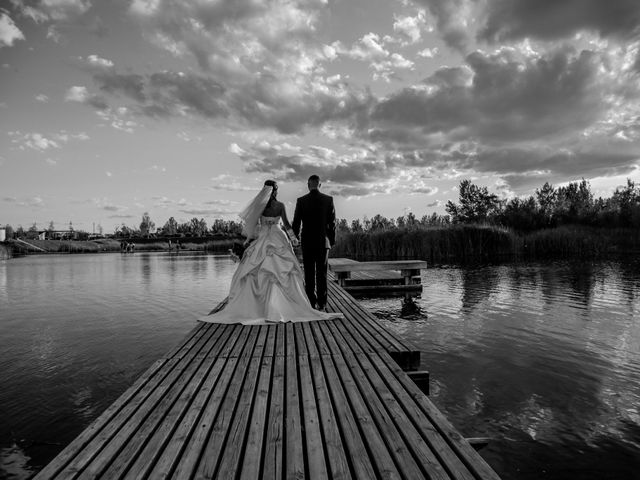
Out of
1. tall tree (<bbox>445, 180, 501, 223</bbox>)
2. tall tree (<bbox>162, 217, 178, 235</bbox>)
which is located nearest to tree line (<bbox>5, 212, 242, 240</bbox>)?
tall tree (<bbox>162, 217, 178, 235</bbox>)

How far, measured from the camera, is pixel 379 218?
49281 millimetres

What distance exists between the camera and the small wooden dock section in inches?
575

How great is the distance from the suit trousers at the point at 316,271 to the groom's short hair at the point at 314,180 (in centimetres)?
127

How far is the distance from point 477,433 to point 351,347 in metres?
1.69

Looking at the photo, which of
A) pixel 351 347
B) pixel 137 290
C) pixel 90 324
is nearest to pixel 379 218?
pixel 137 290

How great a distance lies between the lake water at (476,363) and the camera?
406cm

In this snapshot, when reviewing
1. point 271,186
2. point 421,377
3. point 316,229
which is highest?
point 271,186

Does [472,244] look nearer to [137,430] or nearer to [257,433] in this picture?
[257,433]

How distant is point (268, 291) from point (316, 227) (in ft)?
5.29

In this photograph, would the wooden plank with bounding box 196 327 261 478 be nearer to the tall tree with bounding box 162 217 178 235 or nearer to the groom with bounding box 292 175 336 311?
the groom with bounding box 292 175 336 311

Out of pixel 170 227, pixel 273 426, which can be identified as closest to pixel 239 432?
pixel 273 426

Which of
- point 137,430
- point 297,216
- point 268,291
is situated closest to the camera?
point 137,430

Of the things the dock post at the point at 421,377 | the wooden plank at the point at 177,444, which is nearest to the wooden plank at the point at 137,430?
the wooden plank at the point at 177,444

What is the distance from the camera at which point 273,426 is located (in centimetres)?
277
